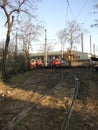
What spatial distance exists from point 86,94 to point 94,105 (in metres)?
2.91

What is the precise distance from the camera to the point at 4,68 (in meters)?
25.9

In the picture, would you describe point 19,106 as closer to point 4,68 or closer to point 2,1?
point 4,68

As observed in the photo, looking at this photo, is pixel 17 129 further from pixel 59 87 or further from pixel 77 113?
pixel 59 87

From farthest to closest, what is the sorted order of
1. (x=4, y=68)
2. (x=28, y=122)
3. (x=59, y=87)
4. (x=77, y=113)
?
(x=4, y=68), (x=59, y=87), (x=77, y=113), (x=28, y=122)

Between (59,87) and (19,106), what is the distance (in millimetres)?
6358

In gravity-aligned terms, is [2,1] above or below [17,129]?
above

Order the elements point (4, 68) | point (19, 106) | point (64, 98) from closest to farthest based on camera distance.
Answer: point (19, 106)
point (64, 98)
point (4, 68)

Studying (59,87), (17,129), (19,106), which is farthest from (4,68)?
(17,129)

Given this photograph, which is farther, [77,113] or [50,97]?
[50,97]

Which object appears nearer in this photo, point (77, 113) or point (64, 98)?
point (77, 113)

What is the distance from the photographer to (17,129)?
33.3 feet

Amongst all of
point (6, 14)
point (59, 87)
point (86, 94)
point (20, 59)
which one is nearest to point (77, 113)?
point (86, 94)

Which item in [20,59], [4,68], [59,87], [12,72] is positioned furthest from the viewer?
[20,59]

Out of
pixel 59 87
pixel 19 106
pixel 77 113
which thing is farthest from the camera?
pixel 59 87
